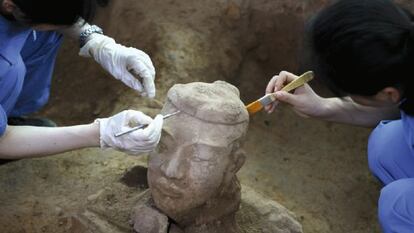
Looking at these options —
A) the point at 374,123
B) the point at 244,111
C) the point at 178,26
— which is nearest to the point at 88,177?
the point at 244,111

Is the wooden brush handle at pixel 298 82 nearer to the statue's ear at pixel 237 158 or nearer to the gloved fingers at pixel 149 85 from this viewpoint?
the statue's ear at pixel 237 158

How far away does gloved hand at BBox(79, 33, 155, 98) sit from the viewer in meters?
2.70

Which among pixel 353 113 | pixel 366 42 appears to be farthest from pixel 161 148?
pixel 353 113

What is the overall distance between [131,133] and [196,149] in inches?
10.3

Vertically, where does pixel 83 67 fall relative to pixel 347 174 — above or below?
above

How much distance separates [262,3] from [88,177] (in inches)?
62.9

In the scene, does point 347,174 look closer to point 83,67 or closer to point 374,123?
point 374,123

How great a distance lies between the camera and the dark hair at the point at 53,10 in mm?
2164

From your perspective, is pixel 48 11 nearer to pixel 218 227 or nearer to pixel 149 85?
pixel 149 85

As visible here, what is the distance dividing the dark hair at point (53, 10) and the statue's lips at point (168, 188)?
0.72 metres

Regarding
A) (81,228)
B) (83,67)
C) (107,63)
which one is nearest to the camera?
(81,228)

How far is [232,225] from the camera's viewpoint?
252 cm

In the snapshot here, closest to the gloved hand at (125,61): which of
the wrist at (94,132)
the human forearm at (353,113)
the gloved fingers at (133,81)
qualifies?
the gloved fingers at (133,81)

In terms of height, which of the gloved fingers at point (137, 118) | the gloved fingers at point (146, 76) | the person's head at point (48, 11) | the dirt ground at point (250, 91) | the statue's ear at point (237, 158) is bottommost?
the dirt ground at point (250, 91)
